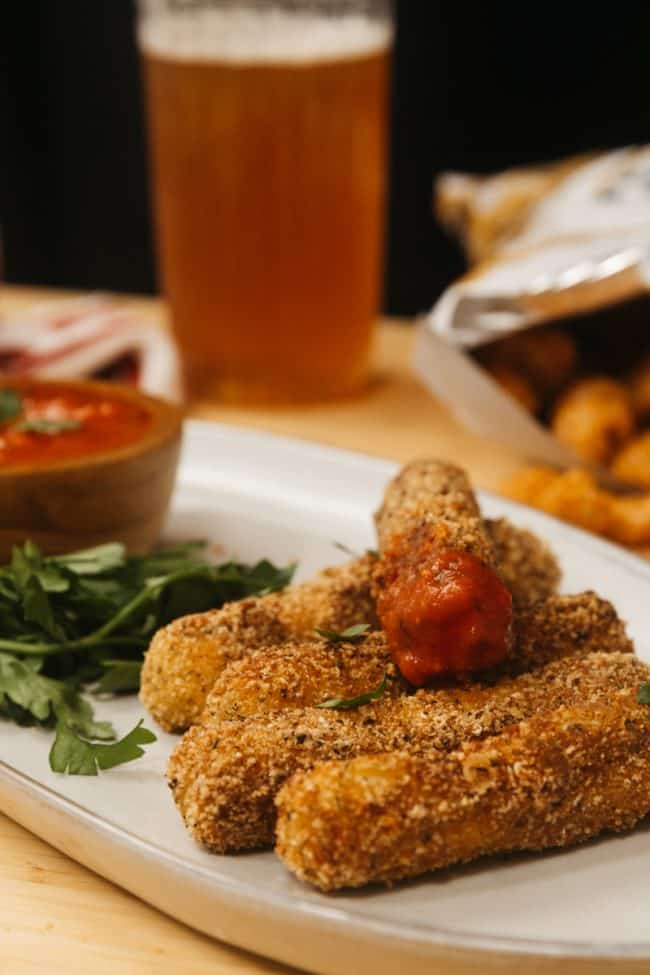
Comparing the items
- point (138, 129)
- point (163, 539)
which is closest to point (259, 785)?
point (163, 539)

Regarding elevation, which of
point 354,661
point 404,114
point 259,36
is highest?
point 259,36

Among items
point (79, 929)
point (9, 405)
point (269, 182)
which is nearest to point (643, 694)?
point (79, 929)

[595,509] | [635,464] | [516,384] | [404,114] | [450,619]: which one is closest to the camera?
[450,619]

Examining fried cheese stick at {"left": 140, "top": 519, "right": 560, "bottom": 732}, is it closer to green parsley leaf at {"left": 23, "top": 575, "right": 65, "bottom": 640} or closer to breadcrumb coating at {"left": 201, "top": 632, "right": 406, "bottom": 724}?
breadcrumb coating at {"left": 201, "top": 632, "right": 406, "bottom": 724}

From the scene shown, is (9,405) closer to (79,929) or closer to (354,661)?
(354,661)

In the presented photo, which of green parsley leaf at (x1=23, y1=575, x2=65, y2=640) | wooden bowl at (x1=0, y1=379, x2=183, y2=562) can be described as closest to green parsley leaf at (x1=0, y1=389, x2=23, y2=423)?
wooden bowl at (x1=0, y1=379, x2=183, y2=562)

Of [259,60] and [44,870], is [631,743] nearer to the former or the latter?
[44,870]

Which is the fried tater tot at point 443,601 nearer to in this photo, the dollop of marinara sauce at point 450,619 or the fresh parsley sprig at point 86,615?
the dollop of marinara sauce at point 450,619
